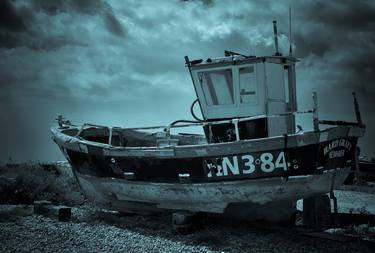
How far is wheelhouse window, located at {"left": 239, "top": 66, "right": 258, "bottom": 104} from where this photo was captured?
26.8ft

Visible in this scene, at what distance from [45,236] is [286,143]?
15.5 feet

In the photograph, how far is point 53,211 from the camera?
8.49 meters

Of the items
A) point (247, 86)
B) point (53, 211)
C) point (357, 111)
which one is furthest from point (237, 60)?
point (53, 211)

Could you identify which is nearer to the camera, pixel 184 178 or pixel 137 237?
pixel 137 237

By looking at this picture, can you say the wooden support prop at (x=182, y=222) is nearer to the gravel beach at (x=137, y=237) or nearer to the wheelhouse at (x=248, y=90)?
the gravel beach at (x=137, y=237)

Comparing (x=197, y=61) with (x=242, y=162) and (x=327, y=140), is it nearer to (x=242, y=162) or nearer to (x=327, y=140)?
(x=242, y=162)

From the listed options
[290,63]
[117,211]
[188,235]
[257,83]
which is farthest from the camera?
[117,211]

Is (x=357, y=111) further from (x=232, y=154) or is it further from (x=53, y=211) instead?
(x=53, y=211)

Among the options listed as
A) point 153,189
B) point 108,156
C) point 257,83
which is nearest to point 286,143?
point 257,83

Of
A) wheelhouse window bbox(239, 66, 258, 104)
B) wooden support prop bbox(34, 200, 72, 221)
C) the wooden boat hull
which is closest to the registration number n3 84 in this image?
the wooden boat hull

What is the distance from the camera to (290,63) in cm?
870

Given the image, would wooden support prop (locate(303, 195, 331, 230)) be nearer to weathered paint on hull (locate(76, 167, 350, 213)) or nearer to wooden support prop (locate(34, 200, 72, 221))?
weathered paint on hull (locate(76, 167, 350, 213))

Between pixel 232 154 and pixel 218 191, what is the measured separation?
874 mm

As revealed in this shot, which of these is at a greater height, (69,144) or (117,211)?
(69,144)
